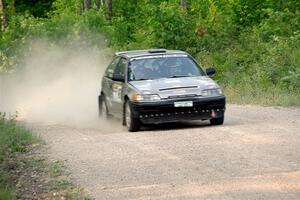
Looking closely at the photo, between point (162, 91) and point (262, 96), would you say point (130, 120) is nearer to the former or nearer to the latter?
point (162, 91)

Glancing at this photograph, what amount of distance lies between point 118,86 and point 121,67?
2.11 feet

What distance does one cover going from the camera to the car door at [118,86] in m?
17.8

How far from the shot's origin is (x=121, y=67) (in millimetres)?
18578

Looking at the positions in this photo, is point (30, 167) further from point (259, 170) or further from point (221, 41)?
point (221, 41)

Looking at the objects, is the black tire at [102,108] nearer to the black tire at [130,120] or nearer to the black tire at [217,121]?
the black tire at [130,120]

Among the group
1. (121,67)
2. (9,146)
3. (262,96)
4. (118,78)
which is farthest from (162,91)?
(262,96)

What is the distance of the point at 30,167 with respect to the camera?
1262 cm

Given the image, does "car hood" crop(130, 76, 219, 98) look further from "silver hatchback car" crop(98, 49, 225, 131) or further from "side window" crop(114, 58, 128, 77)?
"side window" crop(114, 58, 128, 77)

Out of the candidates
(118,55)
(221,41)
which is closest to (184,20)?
(221,41)

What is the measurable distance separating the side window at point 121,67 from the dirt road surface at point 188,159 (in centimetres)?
125

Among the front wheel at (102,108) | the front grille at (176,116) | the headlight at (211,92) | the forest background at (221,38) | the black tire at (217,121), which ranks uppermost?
the headlight at (211,92)

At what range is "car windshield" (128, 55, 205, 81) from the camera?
17.8 meters

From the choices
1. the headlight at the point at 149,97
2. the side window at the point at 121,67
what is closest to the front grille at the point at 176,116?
the headlight at the point at 149,97

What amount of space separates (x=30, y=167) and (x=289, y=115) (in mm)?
7550
